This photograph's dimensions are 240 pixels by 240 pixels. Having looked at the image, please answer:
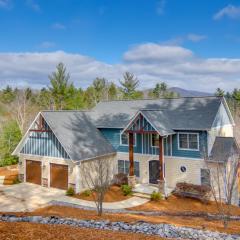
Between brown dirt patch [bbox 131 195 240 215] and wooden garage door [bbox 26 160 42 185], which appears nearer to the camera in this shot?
brown dirt patch [bbox 131 195 240 215]

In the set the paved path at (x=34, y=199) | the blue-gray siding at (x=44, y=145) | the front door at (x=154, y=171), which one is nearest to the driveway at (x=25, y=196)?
the paved path at (x=34, y=199)

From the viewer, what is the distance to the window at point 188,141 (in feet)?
68.8

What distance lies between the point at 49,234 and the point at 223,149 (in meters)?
16.0

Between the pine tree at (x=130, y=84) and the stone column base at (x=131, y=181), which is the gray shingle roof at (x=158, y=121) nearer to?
the stone column base at (x=131, y=181)

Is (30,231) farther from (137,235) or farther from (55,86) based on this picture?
(55,86)

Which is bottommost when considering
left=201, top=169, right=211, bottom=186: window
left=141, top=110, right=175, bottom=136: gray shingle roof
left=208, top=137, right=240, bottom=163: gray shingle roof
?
left=201, top=169, right=211, bottom=186: window

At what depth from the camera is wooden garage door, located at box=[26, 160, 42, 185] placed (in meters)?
24.0

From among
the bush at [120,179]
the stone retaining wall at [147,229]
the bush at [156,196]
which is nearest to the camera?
the stone retaining wall at [147,229]

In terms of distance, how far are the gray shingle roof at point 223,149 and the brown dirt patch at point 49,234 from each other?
12801mm

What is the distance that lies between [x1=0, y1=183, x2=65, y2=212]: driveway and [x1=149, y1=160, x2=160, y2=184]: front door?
742 cm

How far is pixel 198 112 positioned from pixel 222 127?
8.91 ft

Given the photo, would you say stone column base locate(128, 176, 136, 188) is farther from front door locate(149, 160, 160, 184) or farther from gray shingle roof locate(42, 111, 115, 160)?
gray shingle roof locate(42, 111, 115, 160)

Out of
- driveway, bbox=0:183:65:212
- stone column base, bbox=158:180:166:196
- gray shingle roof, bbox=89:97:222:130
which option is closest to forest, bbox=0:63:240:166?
driveway, bbox=0:183:65:212

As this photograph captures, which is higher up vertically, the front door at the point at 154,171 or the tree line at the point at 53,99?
the tree line at the point at 53,99
